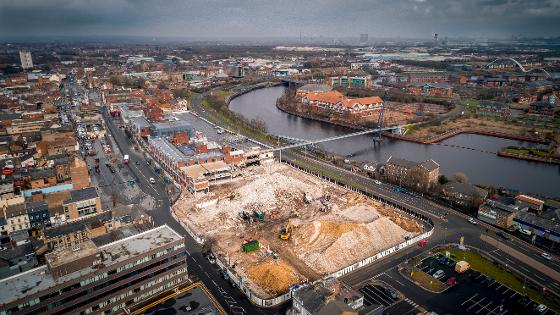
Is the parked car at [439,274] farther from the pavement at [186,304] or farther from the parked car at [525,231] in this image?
the pavement at [186,304]

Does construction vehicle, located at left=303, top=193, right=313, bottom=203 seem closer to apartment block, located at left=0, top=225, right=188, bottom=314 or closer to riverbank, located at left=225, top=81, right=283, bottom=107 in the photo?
A: apartment block, located at left=0, top=225, right=188, bottom=314

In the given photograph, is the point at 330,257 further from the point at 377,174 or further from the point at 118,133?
the point at 118,133

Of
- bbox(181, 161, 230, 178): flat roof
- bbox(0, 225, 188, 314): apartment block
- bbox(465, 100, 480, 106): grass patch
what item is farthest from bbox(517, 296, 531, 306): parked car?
bbox(465, 100, 480, 106): grass patch

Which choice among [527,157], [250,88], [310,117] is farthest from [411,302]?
[250,88]

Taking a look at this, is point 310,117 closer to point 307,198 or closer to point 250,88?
point 250,88

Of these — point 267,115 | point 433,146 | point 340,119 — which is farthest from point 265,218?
point 267,115

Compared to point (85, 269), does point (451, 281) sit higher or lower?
lower
